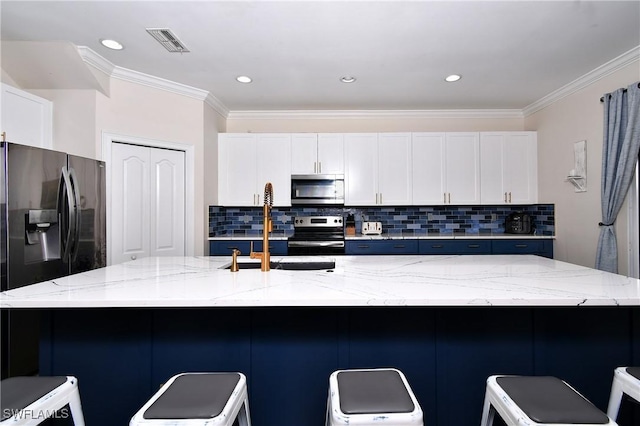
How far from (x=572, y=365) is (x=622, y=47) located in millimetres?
2601

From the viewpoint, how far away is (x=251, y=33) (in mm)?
2375

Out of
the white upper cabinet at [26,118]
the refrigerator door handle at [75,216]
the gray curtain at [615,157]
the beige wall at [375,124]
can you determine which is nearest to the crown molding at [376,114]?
the beige wall at [375,124]

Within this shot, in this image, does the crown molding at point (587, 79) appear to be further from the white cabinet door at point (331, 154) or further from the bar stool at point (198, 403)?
the bar stool at point (198, 403)

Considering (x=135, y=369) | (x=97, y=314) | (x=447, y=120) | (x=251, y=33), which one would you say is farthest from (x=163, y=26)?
(x=447, y=120)

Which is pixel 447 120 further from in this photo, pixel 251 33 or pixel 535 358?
pixel 535 358

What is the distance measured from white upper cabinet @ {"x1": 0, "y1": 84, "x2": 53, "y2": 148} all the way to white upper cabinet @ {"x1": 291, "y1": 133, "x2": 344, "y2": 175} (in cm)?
235

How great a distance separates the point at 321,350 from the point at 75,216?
214cm

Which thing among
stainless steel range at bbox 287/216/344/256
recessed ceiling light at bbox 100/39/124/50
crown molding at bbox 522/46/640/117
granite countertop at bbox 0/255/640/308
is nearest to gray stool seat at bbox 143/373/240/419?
granite countertop at bbox 0/255/640/308

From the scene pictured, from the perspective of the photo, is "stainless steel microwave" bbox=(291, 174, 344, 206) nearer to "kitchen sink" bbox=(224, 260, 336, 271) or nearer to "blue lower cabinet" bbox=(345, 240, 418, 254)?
"blue lower cabinet" bbox=(345, 240, 418, 254)

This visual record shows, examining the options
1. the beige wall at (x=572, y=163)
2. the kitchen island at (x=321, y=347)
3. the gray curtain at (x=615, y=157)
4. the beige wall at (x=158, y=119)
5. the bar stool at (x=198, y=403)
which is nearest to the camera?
the bar stool at (x=198, y=403)

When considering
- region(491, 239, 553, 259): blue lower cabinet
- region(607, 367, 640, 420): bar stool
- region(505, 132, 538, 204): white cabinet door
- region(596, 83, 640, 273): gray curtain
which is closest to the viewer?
region(607, 367, 640, 420): bar stool

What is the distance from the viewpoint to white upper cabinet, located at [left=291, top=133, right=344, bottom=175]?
4035 millimetres

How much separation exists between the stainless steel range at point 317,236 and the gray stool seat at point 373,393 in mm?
2633

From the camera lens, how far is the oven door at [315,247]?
12.4 ft
